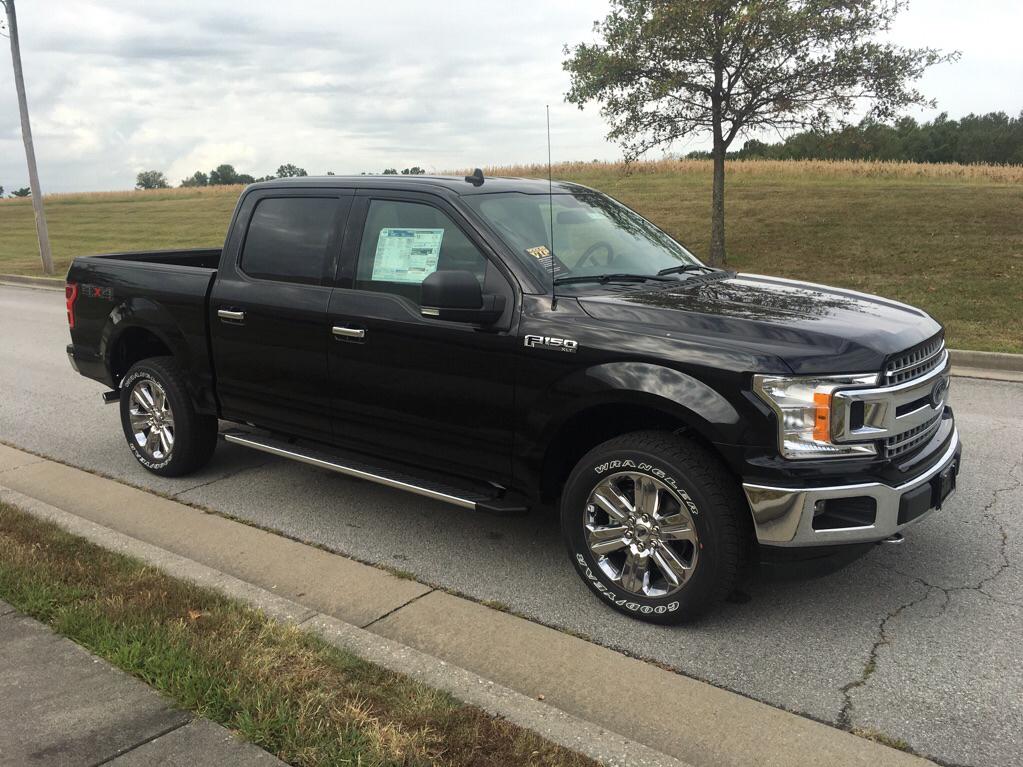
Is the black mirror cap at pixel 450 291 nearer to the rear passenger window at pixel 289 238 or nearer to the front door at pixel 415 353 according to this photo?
the front door at pixel 415 353

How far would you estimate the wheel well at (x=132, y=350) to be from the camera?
19.1 ft

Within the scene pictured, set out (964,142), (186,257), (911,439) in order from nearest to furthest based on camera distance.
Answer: (911,439) → (186,257) → (964,142)

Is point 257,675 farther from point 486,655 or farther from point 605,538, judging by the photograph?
point 605,538

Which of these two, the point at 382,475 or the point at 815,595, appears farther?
the point at 382,475

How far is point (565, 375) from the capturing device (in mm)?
3770

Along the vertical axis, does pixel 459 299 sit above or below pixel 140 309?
above

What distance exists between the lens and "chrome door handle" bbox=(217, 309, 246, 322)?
197 inches

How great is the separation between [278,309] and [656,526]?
2474mm

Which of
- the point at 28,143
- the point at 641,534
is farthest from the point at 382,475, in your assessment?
the point at 28,143

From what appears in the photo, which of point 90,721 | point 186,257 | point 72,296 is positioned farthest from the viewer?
point 186,257

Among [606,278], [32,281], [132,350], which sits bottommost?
[32,281]

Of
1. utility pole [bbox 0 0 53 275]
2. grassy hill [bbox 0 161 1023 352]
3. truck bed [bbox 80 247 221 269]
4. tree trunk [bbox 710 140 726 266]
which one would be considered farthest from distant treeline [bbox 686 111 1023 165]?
truck bed [bbox 80 247 221 269]

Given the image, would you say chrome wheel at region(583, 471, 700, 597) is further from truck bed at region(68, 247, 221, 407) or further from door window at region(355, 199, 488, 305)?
truck bed at region(68, 247, 221, 407)

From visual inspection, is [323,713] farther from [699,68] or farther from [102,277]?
[699,68]
